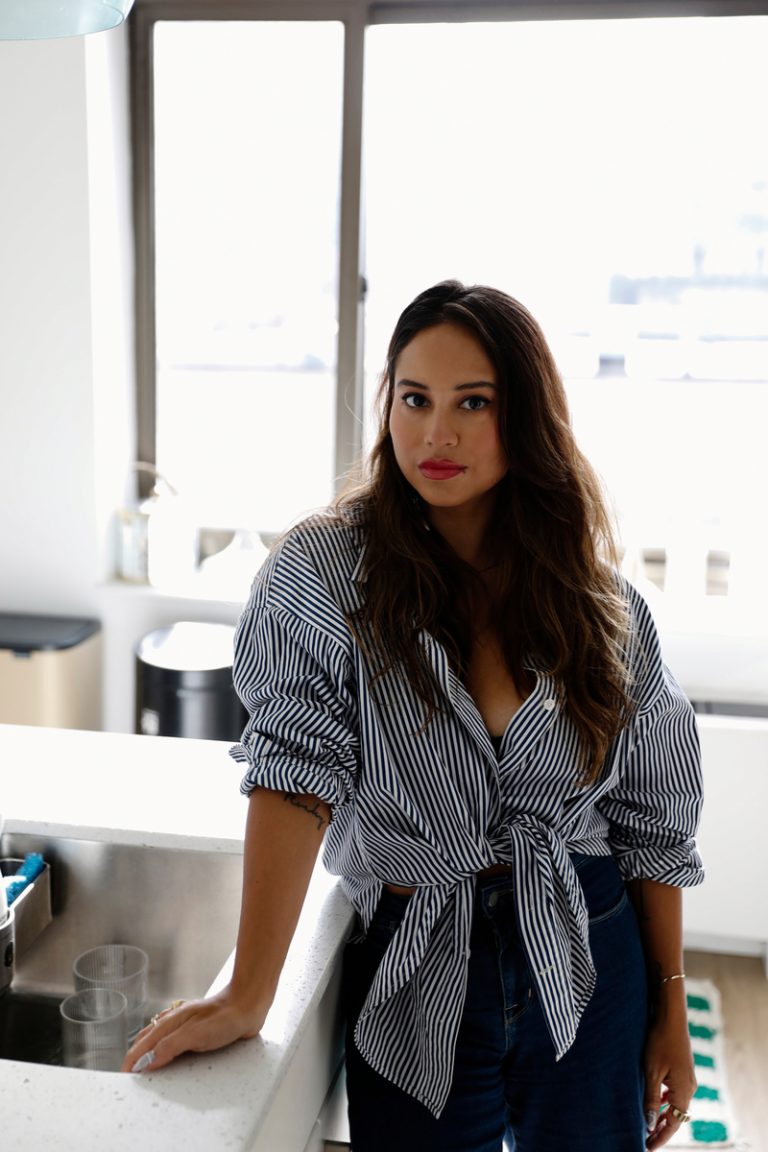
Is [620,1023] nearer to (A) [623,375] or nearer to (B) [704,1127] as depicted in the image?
(B) [704,1127]

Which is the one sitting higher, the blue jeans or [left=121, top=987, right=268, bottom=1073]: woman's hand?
[left=121, top=987, right=268, bottom=1073]: woman's hand

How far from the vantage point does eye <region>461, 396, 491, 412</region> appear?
1151 millimetres

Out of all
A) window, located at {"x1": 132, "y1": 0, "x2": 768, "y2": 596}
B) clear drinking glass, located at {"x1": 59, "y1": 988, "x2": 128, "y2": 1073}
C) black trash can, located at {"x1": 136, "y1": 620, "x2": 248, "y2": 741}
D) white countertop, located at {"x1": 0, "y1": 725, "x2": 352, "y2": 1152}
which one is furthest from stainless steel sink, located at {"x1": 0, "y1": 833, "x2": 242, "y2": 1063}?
window, located at {"x1": 132, "y1": 0, "x2": 768, "y2": 596}

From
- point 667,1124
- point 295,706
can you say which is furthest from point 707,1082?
point 295,706

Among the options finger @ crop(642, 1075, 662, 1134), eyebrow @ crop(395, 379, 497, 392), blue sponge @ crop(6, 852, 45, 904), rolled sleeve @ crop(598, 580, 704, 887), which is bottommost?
finger @ crop(642, 1075, 662, 1134)

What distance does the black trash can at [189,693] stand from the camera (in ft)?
8.91

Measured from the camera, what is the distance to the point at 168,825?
1.34 meters

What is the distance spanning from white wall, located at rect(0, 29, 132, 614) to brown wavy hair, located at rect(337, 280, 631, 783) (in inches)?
74.5

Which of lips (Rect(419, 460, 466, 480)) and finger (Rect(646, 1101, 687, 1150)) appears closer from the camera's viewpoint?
lips (Rect(419, 460, 466, 480))

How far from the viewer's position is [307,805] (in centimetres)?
105

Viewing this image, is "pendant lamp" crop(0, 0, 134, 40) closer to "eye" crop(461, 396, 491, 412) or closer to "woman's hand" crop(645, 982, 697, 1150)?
"eye" crop(461, 396, 491, 412)

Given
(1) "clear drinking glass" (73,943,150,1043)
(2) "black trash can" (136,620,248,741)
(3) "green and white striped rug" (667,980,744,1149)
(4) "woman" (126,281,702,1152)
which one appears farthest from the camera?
(2) "black trash can" (136,620,248,741)

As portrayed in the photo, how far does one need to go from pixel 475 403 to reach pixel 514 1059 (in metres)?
0.69

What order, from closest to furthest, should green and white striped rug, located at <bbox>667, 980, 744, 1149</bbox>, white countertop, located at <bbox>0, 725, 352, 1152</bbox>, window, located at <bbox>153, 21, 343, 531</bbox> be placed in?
white countertop, located at <bbox>0, 725, 352, 1152</bbox> < green and white striped rug, located at <bbox>667, 980, 744, 1149</bbox> < window, located at <bbox>153, 21, 343, 531</bbox>
